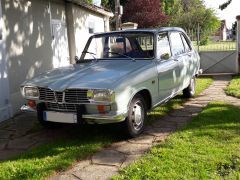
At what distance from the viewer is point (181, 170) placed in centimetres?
441

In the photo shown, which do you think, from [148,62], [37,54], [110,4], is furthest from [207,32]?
[110,4]

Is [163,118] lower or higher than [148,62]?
lower

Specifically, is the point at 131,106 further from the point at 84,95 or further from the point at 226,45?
the point at 226,45

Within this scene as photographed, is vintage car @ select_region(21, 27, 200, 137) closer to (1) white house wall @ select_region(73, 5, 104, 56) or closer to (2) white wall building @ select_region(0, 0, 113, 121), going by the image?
(2) white wall building @ select_region(0, 0, 113, 121)

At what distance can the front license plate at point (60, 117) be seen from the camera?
536 centimetres

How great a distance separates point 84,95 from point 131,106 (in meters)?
0.77

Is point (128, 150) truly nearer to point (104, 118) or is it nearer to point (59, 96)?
point (104, 118)

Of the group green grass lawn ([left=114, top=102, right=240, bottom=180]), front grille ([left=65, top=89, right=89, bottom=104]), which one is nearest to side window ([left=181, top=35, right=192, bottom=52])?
green grass lawn ([left=114, top=102, right=240, bottom=180])

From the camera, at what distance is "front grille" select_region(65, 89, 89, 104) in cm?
531

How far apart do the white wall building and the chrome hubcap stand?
3138 millimetres

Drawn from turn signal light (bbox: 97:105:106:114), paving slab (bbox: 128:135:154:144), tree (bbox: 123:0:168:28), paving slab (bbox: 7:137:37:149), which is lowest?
paving slab (bbox: 7:137:37:149)

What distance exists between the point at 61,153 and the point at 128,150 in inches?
38.5

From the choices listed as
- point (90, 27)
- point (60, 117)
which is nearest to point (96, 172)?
point (60, 117)

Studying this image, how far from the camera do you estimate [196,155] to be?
16.0ft
